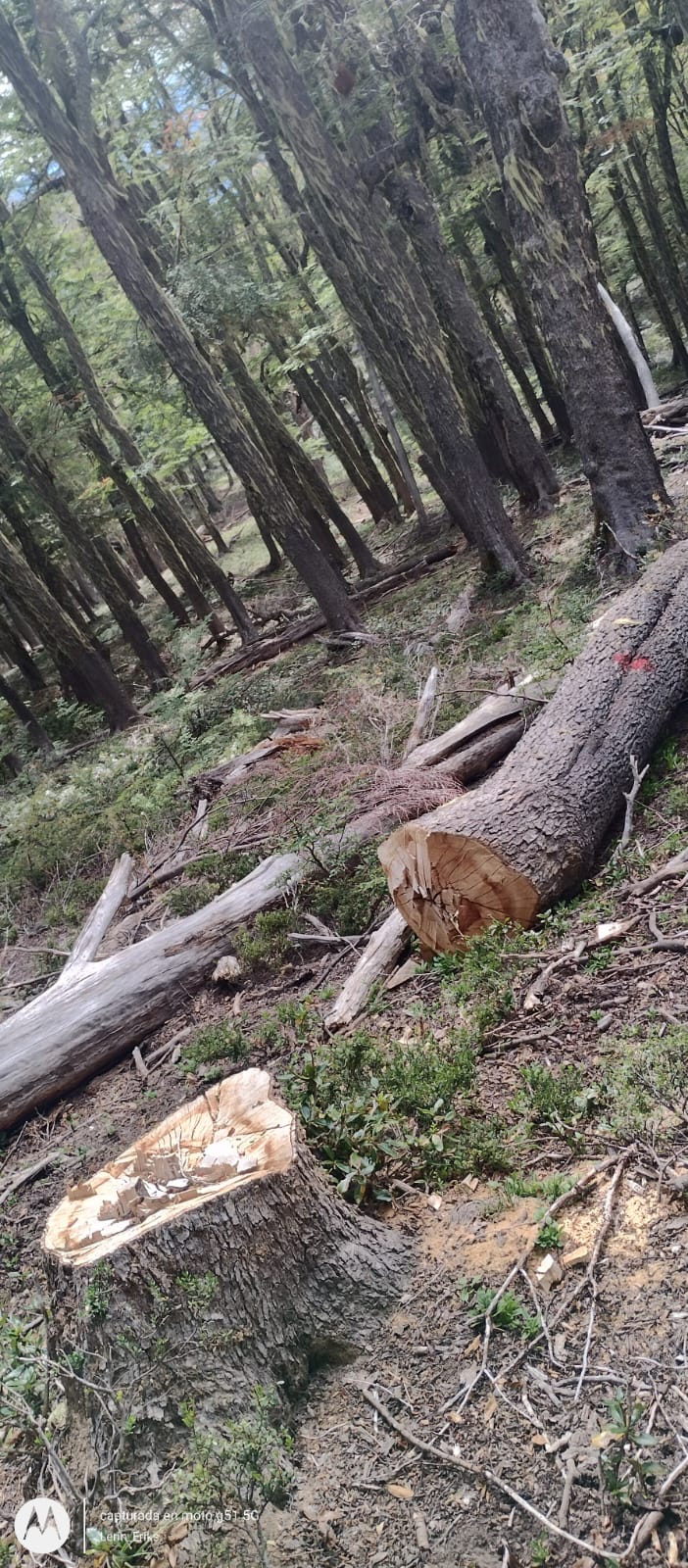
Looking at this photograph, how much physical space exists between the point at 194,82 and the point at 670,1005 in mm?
15753

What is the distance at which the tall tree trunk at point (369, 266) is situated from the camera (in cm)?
1157

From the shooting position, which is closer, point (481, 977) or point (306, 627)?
point (481, 977)

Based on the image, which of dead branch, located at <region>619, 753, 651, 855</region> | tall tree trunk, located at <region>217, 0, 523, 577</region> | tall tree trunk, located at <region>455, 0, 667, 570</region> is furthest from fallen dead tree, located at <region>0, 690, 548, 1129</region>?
tall tree trunk, located at <region>217, 0, 523, 577</region>

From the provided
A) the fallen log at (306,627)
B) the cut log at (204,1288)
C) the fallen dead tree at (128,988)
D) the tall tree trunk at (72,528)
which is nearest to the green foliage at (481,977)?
the cut log at (204,1288)

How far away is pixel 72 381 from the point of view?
18.4 metres

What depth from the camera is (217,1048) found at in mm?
6102

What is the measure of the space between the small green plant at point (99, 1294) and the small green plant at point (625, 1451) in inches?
62.8

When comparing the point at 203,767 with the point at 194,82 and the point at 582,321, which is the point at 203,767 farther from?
the point at 194,82

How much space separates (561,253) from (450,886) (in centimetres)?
764

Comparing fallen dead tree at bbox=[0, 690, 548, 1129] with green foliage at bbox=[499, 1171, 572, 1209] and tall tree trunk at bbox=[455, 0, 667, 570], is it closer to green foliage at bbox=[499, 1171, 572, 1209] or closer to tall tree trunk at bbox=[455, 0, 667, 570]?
green foliage at bbox=[499, 1171, 572, 1209]

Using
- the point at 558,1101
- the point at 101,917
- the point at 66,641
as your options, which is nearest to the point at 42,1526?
the point at 558,1101

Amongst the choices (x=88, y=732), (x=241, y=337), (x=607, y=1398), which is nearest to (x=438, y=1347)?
(x=607, y=1398)

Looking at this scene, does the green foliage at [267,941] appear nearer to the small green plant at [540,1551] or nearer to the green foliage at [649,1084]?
the green foliage at [649,1084]

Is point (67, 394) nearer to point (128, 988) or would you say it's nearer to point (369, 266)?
point (369, 266)
